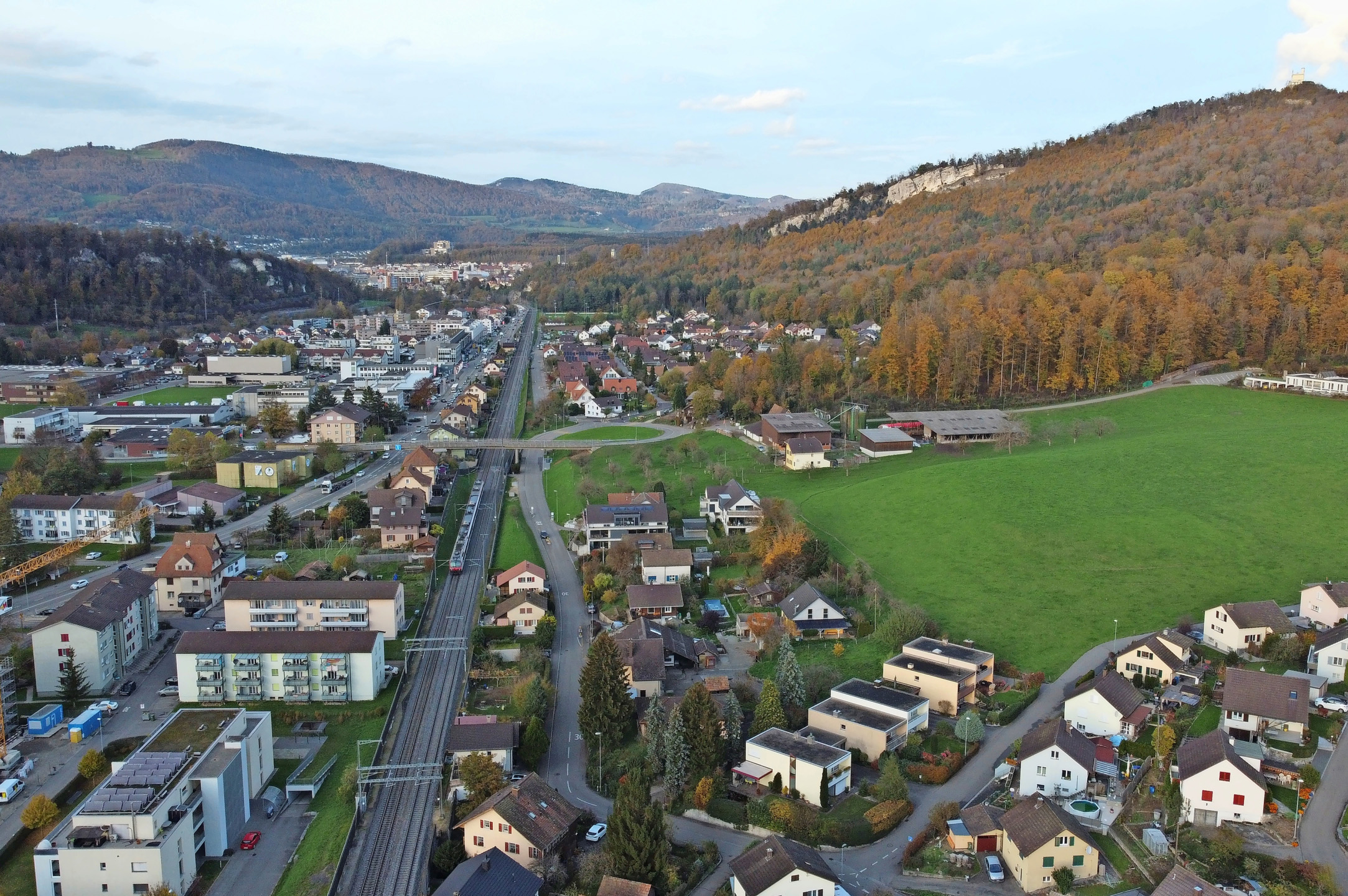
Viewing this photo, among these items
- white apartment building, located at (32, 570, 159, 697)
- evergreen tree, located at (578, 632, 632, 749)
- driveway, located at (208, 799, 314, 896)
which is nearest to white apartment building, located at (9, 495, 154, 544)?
white apartment building, located at (32, 570, 159, 697)

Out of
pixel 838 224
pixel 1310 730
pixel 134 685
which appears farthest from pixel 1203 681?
pixel 838 224

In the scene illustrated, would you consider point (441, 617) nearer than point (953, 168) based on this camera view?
Yes

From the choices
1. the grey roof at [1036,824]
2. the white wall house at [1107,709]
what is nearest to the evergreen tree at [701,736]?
the grey roof at [1036,824]

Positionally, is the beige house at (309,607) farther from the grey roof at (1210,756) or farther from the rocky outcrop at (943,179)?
the rocky outcrop at (943,179)

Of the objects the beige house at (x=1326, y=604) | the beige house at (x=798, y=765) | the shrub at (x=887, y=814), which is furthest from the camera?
the beige house at (x=1326, y=604)

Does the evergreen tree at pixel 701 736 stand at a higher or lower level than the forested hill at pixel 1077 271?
lower

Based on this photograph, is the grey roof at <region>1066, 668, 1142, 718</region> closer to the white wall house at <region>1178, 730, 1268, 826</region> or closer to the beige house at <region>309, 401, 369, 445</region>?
the white wall house at <region>1178, 730, 1268, 826</region>

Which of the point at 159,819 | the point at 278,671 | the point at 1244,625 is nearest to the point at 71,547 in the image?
the point at 278,671

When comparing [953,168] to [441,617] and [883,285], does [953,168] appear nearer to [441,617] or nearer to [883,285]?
[883,285]
